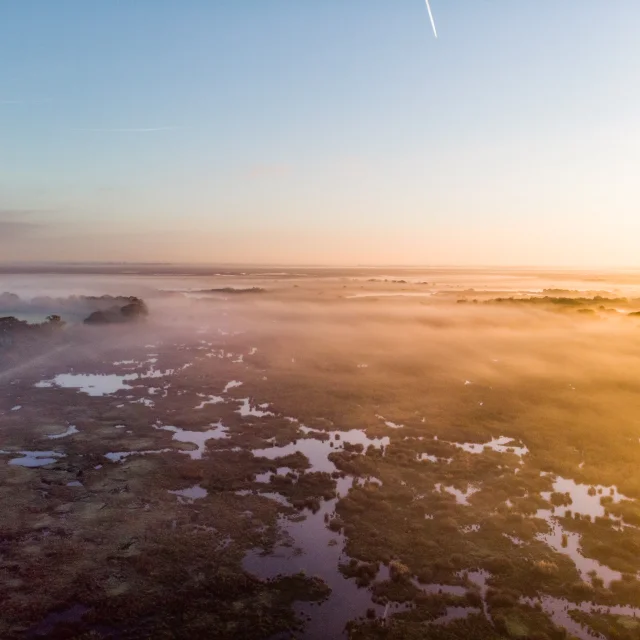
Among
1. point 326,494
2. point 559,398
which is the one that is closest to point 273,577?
point 326,494

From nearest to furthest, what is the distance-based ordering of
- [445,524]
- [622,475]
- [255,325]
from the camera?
[445,524]
[622,475]
[255,325]

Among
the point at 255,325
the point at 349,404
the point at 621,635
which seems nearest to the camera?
the point at 621,635

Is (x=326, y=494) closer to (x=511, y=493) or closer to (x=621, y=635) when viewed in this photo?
(x=511, y=493)

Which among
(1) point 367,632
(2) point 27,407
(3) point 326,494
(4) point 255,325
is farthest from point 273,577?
(4) point 255,325

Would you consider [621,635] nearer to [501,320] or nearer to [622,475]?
[622,475]

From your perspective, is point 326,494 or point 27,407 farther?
point 27,407

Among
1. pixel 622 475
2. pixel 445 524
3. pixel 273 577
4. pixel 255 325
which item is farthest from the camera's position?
pixel 255 325
